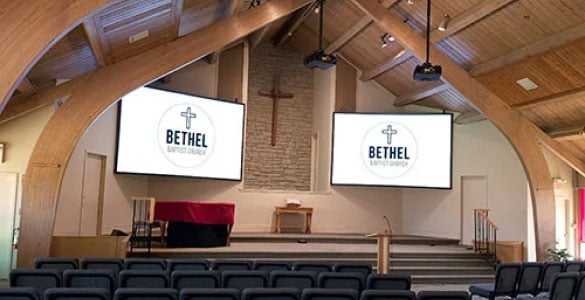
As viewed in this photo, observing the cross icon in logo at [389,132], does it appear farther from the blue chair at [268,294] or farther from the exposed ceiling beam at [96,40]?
the blue chair at [268,294]

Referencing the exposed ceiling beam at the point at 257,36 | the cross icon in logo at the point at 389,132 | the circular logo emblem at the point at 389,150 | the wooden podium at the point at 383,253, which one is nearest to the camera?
the wooden podium at the point at 383,253

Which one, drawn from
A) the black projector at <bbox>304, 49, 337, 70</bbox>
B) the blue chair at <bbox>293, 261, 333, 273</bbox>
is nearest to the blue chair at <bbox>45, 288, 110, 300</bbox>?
the blue chair at <bbox>293, 261, 333, 273</bbox>

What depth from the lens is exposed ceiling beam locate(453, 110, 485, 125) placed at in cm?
1202

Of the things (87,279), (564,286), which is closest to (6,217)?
(87,279)

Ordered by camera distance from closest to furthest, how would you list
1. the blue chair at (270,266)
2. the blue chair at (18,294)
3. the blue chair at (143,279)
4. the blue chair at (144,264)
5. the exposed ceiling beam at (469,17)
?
the blue chair at (18,294) → the blue chair at (143,279) → the blue chair at (144,264) → the blue chair at (270,266) → the exposed ceiling beam at (469,17)

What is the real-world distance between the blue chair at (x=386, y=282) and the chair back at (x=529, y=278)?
5.87ft

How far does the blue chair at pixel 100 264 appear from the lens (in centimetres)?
551

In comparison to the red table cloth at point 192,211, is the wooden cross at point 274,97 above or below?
above

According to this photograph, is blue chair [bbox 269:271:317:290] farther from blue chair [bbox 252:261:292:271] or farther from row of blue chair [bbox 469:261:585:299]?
row of blue chair [bbox 469:261:585:299]

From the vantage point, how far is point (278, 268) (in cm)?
589

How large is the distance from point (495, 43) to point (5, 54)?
7278 millimetres

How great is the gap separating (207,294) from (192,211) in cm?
562

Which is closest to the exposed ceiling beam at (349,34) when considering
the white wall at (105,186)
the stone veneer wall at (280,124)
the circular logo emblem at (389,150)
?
the stone veneer wall at (280,124)

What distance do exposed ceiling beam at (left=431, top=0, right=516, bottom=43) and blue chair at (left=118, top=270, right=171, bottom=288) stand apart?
621cm
